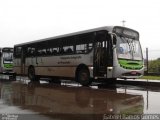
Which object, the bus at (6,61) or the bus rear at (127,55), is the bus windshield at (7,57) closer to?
the bus at (6,61)

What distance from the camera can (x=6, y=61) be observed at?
34000 millimetres

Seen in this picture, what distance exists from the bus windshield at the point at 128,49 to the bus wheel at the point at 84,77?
2.24 meters

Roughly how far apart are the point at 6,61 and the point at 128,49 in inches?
742

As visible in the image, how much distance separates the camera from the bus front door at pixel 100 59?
17605 millimetres

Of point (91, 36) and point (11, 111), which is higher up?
point (91, 36)

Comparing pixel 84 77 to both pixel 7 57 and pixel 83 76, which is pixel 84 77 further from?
pixel 7 57

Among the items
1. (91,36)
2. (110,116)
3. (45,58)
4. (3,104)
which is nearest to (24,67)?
(45,58)

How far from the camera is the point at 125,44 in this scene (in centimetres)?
1794

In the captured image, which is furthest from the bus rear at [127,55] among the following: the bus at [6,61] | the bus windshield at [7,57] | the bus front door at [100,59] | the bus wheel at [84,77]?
the bus windshield at [7,57]

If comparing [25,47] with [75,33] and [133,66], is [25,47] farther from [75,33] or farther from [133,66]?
[133,66]

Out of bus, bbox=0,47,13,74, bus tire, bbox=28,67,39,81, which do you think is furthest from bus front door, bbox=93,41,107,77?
bus, bbox=0,47,13,74

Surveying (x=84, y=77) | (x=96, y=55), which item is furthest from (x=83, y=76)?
(x=96, y=55)

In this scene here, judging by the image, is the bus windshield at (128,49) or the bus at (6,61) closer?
the bus windshield at (128,49)

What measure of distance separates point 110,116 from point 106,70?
355 inches
